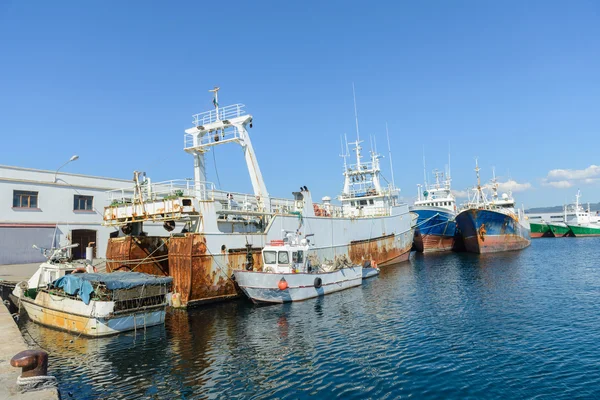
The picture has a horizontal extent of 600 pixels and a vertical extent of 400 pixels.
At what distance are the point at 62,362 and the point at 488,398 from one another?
13.8 meters

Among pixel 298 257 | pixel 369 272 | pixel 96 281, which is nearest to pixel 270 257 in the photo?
pixel 298 257

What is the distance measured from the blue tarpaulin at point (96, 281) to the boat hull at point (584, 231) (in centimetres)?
10206

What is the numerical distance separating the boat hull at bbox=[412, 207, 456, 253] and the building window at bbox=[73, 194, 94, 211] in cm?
4012

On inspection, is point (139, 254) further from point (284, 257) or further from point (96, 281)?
point (284, 257)

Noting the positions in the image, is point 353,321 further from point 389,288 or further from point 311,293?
point 389,288

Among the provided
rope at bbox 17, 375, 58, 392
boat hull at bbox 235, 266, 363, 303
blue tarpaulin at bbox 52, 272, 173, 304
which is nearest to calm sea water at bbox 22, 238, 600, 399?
boat hull at bbox 235, 266, 363, 303

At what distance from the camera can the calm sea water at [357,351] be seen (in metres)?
11.1

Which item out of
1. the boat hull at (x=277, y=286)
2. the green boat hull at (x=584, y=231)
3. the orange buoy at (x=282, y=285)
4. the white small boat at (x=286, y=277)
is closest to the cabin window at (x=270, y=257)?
the white small boat at (x=286, y=277)

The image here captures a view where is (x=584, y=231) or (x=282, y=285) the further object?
(x=584, y=231)

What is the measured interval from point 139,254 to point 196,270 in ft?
15.8

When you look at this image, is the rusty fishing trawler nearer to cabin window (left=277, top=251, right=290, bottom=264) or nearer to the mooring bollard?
cabin window (left=277, top=251, right=290, bottom=264)

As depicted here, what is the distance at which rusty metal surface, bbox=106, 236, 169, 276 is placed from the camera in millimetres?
23516

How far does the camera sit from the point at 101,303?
53.1ft

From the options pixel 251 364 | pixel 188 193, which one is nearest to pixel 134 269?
pixel 188 193
